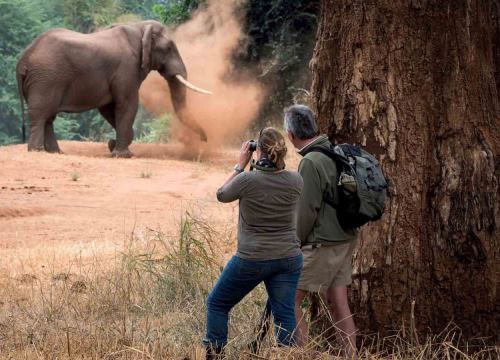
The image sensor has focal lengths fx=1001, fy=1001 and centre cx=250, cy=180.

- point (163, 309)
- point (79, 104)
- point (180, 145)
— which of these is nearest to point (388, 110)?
point (163, 309)

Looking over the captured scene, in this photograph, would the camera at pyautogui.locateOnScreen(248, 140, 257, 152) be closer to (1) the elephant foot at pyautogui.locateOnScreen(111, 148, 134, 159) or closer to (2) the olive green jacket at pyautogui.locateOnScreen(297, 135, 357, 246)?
(2) the olive green jacket at pyautogui.locateOnScreen(297, 135, 357, 246)

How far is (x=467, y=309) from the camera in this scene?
588 centimetres

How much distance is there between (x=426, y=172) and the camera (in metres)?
5.86

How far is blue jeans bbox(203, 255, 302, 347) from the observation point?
5.14 meters

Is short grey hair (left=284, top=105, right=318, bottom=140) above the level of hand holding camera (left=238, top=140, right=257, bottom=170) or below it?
above

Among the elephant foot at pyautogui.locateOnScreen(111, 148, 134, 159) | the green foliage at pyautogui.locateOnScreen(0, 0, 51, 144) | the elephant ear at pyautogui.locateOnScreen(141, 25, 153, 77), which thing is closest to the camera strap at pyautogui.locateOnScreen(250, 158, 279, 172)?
the elephant foot at pyautogui.locateOnScreen(111, 148, 134, 159)

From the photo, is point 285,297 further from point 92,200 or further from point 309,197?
point 92,200

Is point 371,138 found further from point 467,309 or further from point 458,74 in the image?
point 467,309

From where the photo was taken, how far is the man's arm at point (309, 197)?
5.24 meters

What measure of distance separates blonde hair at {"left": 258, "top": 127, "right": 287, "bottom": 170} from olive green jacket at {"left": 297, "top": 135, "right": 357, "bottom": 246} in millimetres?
218

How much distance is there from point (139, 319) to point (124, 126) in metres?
14.9

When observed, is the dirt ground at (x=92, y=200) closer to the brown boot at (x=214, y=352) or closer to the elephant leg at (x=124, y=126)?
the elephant leg at (x=124, y=126)

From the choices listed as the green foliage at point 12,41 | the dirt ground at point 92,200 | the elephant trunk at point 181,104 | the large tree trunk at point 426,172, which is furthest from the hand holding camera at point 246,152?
the green foliage at point 12,41

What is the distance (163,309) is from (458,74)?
2.67 metres
